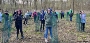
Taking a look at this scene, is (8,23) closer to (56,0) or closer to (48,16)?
(48,16)

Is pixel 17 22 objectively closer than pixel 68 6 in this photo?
Yes

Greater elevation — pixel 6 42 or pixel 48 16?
pixel 48 16

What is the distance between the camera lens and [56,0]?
54594mm

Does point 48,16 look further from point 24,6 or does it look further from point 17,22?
point 24,6

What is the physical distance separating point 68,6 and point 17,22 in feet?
147

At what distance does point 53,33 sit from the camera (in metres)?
11.5

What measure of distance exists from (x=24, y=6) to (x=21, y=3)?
45.1 inches

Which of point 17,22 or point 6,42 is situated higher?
point 17,22

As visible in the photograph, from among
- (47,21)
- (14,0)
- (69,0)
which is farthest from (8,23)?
(69,0)

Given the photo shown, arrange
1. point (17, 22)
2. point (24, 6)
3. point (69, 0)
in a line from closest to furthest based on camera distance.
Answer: point (17, 22)
point (24, 6)
point (69, 0)

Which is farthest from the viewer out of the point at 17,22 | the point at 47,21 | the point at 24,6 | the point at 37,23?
the point at 24,6

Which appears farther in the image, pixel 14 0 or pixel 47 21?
pixel 14 0

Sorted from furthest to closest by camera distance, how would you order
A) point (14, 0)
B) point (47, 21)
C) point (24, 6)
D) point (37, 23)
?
1. point (24, 6)
2. point (14, 0)
3. point (37, 23)
4. point (47, 21)

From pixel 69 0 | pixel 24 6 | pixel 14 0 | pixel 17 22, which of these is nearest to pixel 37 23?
pixel 17 22
